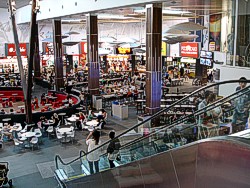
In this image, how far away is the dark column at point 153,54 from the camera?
41.8ft

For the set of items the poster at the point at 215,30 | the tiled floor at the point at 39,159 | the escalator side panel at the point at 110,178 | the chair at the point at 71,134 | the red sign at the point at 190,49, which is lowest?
the tiled floor at the point at 39,159

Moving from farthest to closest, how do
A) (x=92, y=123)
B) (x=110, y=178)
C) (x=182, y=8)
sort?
1. (x=182, y=8)
2. (x=92, y=123)
3. (x=110, y=178)

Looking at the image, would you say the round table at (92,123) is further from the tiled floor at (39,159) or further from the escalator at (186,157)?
the escalator at (186,157)

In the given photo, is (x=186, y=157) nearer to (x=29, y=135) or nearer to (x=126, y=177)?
(x=126, y=177)

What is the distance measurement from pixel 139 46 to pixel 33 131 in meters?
14.9

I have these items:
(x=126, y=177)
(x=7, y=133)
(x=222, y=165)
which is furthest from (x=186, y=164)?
(x=7, y=133)

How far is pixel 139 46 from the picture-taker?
87.6 feet

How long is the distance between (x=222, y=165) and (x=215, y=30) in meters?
21.7

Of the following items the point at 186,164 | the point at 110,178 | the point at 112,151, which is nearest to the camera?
the point at 186,164

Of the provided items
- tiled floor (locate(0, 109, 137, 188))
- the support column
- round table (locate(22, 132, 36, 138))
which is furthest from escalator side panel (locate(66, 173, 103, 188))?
the support column

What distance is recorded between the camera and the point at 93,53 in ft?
62.2

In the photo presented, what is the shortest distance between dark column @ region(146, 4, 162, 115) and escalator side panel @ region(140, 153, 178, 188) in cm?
727

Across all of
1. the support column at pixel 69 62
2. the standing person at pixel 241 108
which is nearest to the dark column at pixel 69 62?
the support column at pixel 69 62

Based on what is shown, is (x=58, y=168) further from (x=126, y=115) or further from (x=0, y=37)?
(x=0, y=37)
